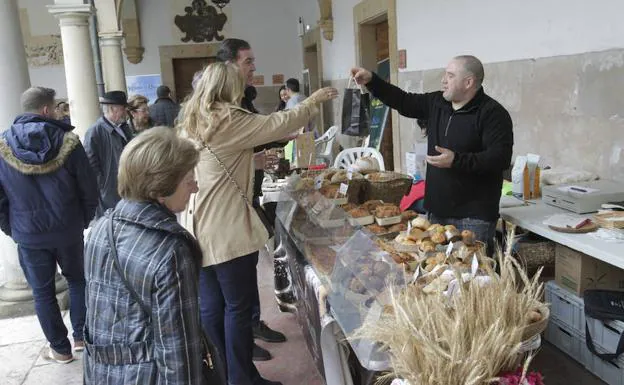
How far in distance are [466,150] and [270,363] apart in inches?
61.5

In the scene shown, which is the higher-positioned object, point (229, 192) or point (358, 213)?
point (229, 192)

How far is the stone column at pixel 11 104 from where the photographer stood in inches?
146

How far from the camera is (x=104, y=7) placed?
853cm

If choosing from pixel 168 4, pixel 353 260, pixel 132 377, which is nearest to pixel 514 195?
pixel 353 260

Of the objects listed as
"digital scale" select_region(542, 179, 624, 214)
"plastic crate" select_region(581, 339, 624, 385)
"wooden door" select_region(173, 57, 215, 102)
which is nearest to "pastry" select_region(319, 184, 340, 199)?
"digital scale" select_region(542, 179, 624, 214)

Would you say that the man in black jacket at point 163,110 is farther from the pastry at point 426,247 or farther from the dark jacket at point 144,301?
the dark jacket at point 144,301

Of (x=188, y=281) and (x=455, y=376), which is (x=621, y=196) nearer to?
(x=455, y=376)

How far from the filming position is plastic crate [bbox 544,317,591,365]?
9.21 ft

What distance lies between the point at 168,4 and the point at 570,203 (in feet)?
36.7

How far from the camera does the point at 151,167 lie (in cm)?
144

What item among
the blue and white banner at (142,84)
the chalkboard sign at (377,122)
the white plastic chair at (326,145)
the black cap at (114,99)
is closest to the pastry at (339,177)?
the black cap at (114,99)

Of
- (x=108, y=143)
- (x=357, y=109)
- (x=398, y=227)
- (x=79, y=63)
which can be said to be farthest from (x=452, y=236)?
(x=79, y=63)

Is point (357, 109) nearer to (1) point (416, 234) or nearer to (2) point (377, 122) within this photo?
(1) point (416, 234)

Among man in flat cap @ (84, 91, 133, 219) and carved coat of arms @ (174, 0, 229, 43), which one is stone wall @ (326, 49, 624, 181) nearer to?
man in flat cap @ (84, 91, 133, 219)
